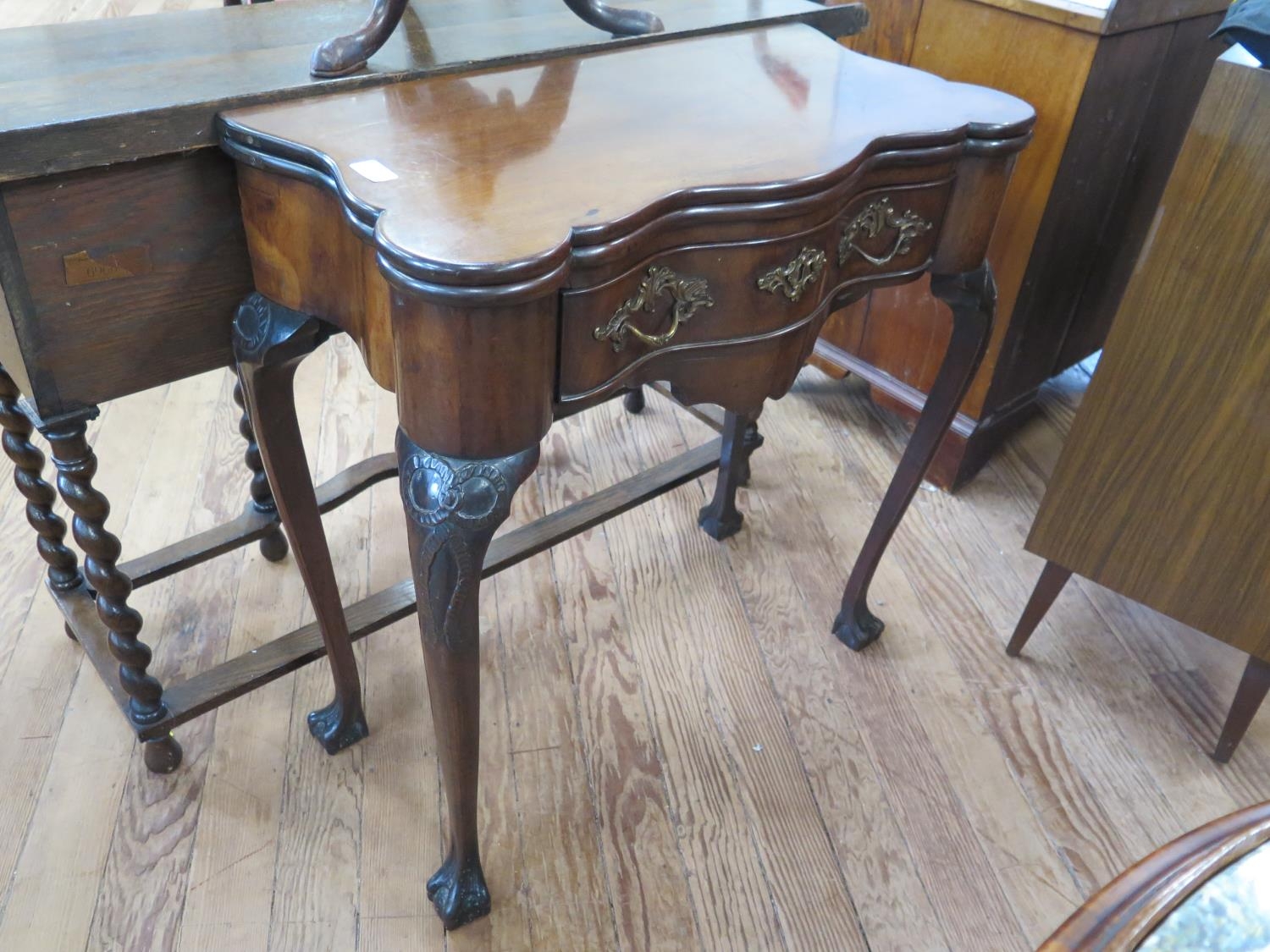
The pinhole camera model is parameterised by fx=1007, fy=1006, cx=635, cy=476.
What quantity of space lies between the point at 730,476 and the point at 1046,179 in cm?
68

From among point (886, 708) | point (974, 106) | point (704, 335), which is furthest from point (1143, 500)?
point (704, 335)

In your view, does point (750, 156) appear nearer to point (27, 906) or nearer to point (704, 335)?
point (704, 335)

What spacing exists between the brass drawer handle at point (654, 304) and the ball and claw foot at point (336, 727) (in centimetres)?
74

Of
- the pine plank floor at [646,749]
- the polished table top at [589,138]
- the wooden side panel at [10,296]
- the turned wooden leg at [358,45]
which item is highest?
the turned wooden leg at [358,45]

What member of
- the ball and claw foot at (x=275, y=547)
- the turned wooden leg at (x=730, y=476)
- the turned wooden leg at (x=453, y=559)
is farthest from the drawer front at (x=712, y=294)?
the ball and claw foot at (x=275, y=547)

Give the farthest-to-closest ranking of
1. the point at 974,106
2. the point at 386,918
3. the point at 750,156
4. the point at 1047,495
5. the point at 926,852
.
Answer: the point at 1047,495 < the point at 926,852 < the point at 386,918 < the point at 974,106 < the point at 750,156

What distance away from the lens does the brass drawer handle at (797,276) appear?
918 mm

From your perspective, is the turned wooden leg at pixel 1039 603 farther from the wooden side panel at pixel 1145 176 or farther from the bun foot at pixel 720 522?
the wooden side panel at pixel 1145 176

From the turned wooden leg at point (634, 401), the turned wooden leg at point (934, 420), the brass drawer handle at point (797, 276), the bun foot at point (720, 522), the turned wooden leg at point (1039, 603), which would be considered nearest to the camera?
the brass drawer handle at point (797, 276)

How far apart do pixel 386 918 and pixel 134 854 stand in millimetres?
328

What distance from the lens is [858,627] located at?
1555 mm

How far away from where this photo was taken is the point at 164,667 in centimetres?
146

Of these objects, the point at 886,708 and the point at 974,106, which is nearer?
the point at 974,106

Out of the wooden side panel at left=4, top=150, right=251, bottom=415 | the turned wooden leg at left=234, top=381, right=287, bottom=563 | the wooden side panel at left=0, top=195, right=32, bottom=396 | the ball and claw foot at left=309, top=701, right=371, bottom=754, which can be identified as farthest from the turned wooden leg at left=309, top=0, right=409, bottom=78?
the ball and claw foot at left=309, top=701, right=371, bottom=754
